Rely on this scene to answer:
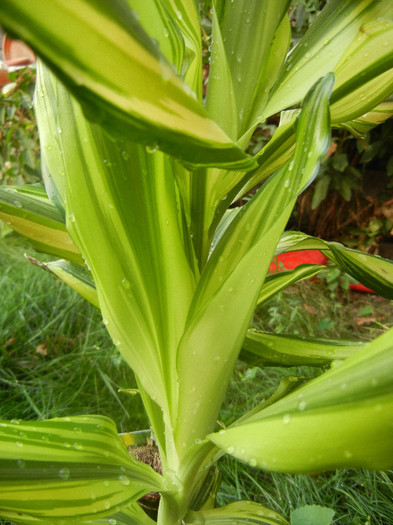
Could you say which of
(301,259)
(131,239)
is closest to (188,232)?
(131,239)

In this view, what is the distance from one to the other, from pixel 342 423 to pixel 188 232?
0.88 ft

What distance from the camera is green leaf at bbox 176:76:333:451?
38 centimetres

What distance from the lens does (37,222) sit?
23.3 inches

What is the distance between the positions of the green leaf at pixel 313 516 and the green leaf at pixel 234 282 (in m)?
0.24

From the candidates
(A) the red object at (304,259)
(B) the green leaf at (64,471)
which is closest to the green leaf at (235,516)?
(B) the green leaf at (64,471)

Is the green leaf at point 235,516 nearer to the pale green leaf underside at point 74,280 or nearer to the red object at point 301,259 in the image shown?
the pale green leaf underside at point 74,280


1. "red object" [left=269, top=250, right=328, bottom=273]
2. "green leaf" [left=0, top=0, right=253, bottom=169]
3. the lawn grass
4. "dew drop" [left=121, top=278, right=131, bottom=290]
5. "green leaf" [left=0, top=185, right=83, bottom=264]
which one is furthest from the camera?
"red object" [left=269, top=250, right=328, bottom=273]

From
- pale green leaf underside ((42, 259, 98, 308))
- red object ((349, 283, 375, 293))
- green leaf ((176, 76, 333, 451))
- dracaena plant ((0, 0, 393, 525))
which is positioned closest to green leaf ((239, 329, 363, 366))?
dracaena plant ((0, 0, 393, 525))

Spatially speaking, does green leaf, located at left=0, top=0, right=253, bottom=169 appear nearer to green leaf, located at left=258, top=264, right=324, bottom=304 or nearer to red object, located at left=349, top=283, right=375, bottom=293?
green leaf, located at left=258, top=264, right=324, bottom=304

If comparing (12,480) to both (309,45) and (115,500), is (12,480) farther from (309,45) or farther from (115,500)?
(309,45)

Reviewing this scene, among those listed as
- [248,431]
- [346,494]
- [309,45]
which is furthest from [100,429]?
[346,494]

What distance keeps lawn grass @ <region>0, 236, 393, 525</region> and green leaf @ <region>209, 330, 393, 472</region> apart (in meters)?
0.62

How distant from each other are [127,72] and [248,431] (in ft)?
0.78

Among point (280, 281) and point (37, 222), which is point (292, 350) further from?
point (37, 222)
